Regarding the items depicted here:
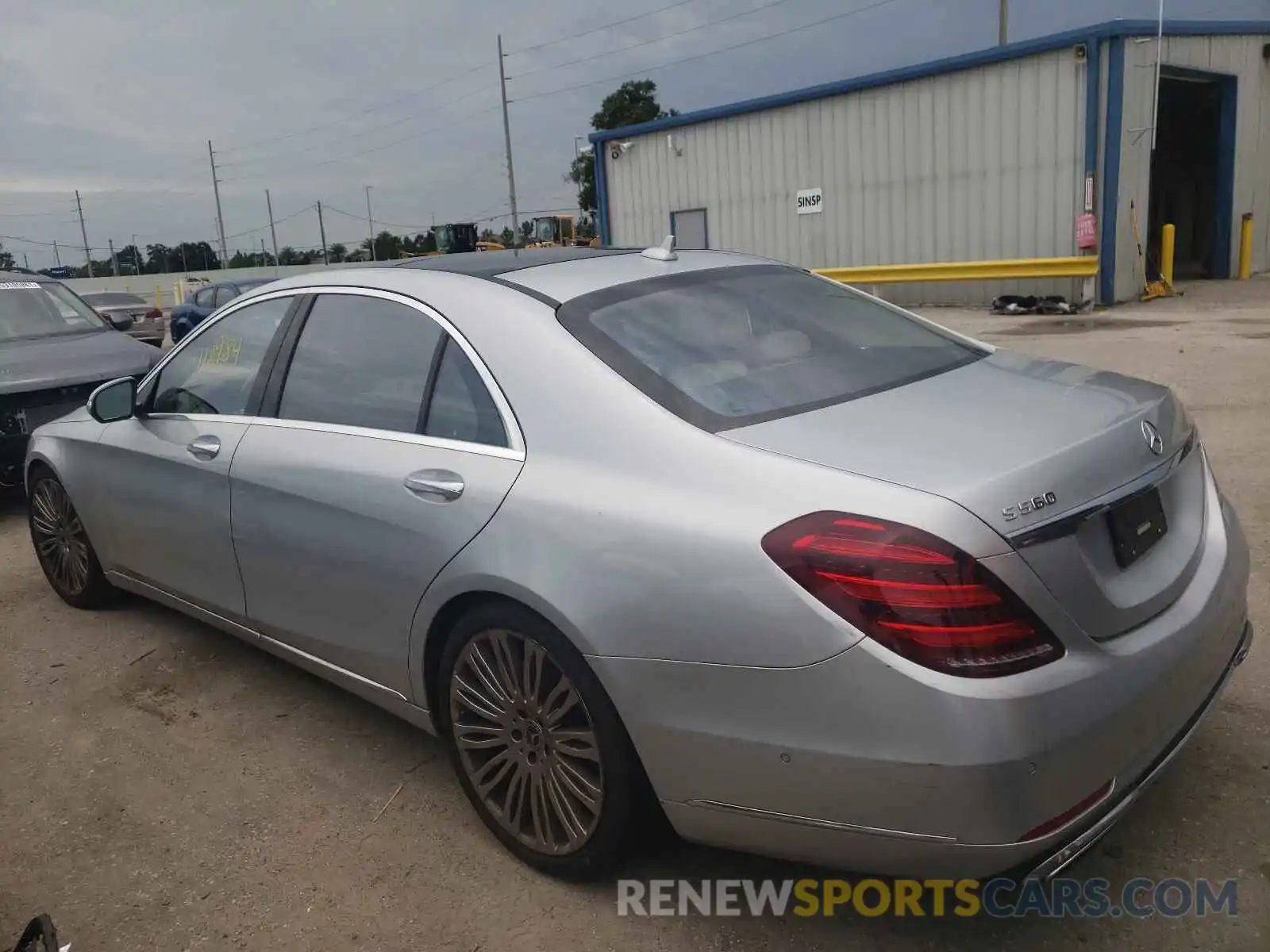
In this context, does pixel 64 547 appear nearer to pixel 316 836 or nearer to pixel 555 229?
pixel 316 836

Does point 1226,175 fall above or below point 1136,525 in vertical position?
above

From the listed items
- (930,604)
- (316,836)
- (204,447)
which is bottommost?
(316,836)

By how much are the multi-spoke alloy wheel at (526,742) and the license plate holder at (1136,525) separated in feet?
4.11

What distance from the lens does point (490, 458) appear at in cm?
271

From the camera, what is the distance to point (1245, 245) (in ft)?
66.9

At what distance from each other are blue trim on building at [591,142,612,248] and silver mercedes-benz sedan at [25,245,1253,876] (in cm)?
2207

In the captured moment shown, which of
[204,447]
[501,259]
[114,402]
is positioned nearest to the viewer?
[501,259]

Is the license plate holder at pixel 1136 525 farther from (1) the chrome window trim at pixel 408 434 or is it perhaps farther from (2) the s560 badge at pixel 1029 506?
(1) the chrome window trim at pixel 408 434

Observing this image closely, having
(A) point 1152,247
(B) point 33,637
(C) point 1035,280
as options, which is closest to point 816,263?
(C) point 1035,280

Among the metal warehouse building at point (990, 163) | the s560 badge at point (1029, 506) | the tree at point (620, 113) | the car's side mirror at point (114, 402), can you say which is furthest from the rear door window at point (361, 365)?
the tree at point (620, 113)

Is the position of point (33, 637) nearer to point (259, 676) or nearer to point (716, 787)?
point (259, 676)

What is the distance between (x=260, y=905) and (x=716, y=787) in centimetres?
134

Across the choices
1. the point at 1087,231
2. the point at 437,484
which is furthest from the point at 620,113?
the point at 437,484

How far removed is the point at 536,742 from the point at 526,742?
39 millimetres
